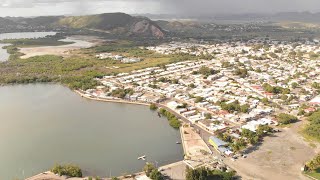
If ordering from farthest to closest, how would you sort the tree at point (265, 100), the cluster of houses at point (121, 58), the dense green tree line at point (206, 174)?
the cluster of houses at point (121, 58) → the tree at point (265, 100) → the dense green tree line at point (206, 174)

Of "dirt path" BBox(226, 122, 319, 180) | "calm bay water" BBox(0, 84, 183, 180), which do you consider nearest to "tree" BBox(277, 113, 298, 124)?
"dirt path" BBox(226, 122, 319, 180)

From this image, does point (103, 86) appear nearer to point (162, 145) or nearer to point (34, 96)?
point (34, 96)

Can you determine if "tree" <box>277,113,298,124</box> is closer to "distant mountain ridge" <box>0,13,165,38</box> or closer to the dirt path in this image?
the dirt path

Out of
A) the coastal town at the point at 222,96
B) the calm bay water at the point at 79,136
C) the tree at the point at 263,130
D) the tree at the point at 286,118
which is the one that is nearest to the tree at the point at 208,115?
the coastal town at the point at 222,96

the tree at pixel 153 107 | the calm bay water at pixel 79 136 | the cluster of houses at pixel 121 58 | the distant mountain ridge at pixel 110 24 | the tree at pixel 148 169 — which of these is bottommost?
the calm bay water at pixel 79 136

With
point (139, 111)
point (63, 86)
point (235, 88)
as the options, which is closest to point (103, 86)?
point (63, 86)

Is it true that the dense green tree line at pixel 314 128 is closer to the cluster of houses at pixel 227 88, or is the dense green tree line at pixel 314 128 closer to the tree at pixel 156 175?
the cluster of houses at pixel 227 88
